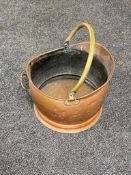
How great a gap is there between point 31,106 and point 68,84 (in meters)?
0.15

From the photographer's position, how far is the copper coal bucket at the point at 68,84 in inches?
38.5

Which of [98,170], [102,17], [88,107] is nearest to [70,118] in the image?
[88,107]

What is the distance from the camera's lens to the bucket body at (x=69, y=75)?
98 cm

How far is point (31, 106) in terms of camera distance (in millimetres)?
1171

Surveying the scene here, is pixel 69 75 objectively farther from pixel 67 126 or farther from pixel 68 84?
pixel 67 126

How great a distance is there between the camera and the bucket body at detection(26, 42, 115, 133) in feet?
3.20

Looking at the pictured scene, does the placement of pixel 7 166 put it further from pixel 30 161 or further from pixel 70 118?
pixel 70 118

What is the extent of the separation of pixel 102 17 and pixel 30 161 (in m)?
0.87

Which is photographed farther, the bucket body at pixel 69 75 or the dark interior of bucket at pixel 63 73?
the dark interior of bucket at pixel 63 73

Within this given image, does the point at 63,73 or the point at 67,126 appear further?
the point at 63,73

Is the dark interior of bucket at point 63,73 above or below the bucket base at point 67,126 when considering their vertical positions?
above

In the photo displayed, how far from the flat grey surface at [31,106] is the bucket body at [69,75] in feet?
0.13

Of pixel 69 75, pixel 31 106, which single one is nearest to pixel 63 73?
pixel 69 75

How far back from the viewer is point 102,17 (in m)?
1.59
